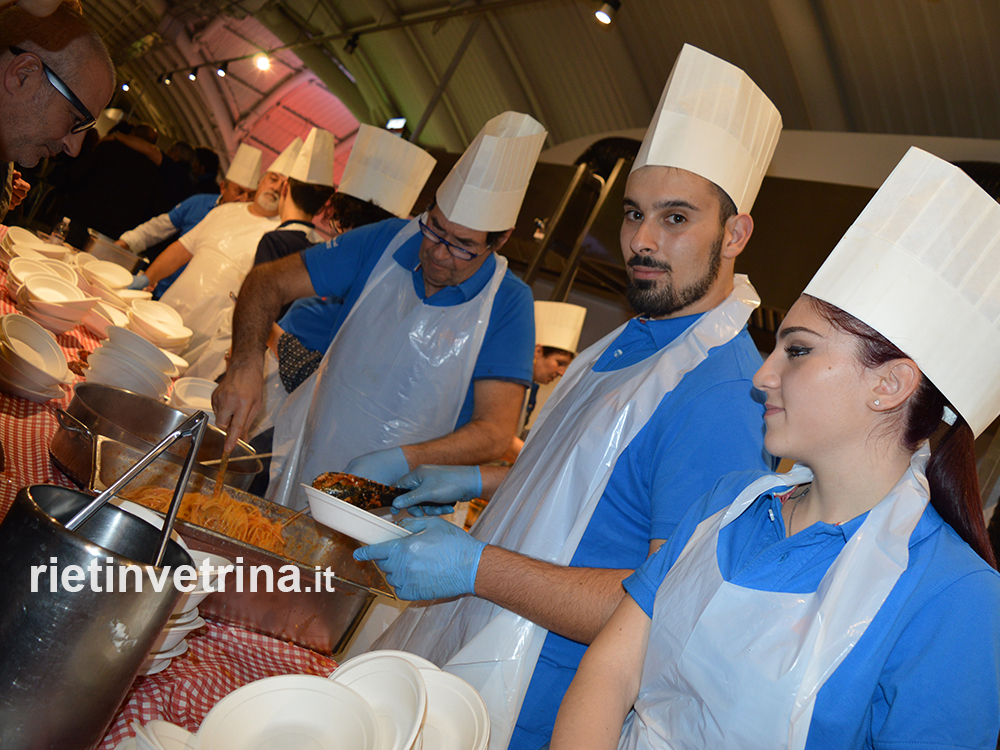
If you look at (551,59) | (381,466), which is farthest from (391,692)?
(551,59)

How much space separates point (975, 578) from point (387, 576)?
3.31ft

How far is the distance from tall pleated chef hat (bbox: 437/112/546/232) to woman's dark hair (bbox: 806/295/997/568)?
1.47 m

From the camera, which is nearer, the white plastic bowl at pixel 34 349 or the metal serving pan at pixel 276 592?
the metal serving pan at pixel 276 592

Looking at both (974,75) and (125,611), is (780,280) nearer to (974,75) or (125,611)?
(974,75)

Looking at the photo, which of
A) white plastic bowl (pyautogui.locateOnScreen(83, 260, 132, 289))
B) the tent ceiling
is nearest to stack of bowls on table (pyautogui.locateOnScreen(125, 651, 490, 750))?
white plastic bowl (pyautogui.locateOnScreen(83, 260, 132, 289))

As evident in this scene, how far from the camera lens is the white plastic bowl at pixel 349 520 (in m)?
1.41

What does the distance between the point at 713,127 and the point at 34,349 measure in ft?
6.34

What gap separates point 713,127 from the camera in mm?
1839

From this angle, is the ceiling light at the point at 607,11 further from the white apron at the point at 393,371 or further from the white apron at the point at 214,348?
the white apron at the point at 393,371

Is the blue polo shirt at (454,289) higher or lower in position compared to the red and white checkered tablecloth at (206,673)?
higher

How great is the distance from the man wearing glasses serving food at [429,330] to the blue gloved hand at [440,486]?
246 millimetres

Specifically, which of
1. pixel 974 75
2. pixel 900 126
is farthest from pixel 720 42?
pixel 974 75

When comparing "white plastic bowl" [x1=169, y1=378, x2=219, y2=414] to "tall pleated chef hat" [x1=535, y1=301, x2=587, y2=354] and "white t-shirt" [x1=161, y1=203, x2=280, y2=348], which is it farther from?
"tall pleated chef hat" [x1=535, y1=301, x2=587, y2=354]

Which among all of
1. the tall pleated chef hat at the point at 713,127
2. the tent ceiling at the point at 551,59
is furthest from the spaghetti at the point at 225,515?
the tent ceiling at the point at 551,59
